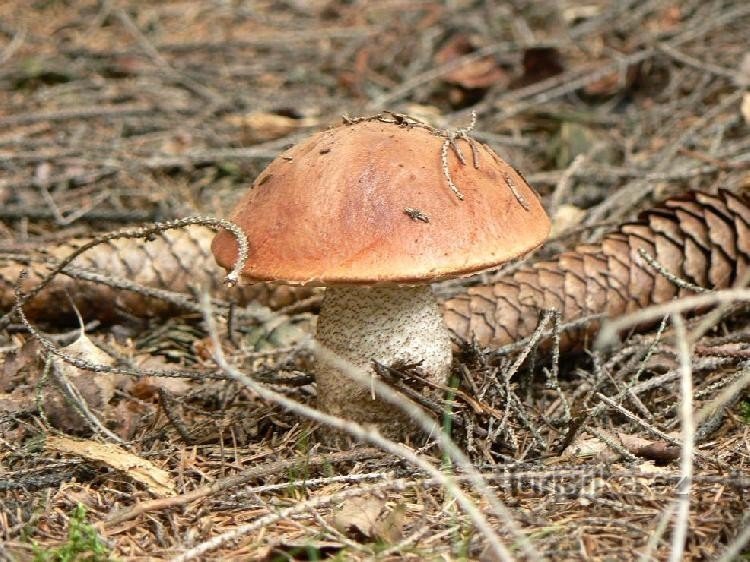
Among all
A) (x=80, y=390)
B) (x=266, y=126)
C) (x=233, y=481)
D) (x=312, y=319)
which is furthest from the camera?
(x=266, y=126)

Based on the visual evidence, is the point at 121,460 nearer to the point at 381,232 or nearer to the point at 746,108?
the point at 381,232

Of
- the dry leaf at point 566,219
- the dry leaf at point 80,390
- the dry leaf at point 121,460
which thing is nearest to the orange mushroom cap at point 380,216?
the dry leaf at point 121,460

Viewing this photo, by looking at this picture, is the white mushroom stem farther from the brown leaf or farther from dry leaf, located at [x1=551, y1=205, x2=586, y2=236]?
the brown leaf

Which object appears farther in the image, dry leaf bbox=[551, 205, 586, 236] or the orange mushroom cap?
dry leaf bbox=[551, 205, 586, 236]

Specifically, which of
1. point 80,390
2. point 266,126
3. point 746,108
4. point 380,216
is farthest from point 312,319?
point 746,108

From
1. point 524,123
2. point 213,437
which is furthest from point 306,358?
point 524,123

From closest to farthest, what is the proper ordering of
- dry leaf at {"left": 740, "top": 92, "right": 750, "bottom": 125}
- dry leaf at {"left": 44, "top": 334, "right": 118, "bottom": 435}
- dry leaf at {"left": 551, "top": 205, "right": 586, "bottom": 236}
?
dry leaf at {"left": 44, "top": 334, "right": 118, "bottom": 435}
dry leaf at {"left": 551, "top": 205, "right": 586, "bottom": 236}
dry leaf at {"left": 740, "top": 92, "right": 750, "bottom": 125}

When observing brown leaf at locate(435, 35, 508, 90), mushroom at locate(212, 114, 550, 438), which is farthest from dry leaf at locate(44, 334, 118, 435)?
brown leaf at locate(435, 35, 508, 90)
